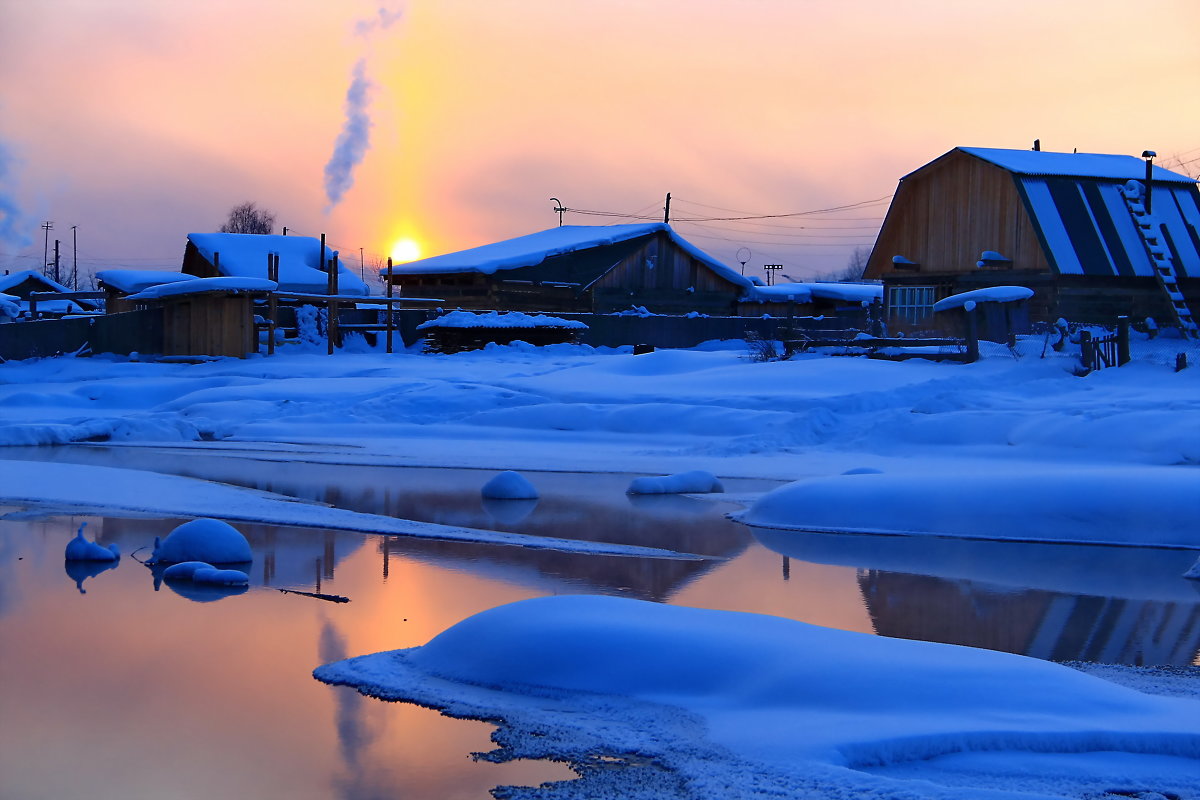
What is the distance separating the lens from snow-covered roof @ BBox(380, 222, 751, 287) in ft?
145

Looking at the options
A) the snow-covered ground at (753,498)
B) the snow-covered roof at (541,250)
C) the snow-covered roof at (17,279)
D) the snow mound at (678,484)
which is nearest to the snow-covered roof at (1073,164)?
the snow-covered ground at (753,498)

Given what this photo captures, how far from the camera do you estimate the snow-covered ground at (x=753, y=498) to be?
17.3ft

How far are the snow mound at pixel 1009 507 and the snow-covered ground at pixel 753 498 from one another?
2cm

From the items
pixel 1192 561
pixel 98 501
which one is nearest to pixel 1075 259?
pixel 1192 561

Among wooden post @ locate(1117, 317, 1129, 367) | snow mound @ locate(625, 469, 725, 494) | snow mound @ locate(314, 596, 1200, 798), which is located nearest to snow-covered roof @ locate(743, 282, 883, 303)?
wooden post @ locate(1117, 317, 1129, 367)

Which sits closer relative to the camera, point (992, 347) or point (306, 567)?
point (306, 567)

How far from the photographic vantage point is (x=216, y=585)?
9.15m

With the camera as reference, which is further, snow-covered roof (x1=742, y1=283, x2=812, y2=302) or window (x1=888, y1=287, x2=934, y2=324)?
snow-covered roof (x1=742, y1=283, x2=812, y2=302)

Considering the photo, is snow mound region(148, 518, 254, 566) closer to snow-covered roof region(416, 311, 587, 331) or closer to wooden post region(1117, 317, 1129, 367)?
wooden post region(1117, 317, 1129, 367)

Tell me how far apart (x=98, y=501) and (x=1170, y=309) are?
84.2 ft

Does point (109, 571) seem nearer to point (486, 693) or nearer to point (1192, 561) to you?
point (486, 693)

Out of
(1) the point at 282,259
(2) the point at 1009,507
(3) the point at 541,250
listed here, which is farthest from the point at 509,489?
(1) the point at 282,259

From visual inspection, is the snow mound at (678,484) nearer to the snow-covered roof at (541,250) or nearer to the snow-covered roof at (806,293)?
the snow-covered roof at (541,250)

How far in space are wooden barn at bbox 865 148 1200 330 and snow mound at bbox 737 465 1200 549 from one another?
774 inches
